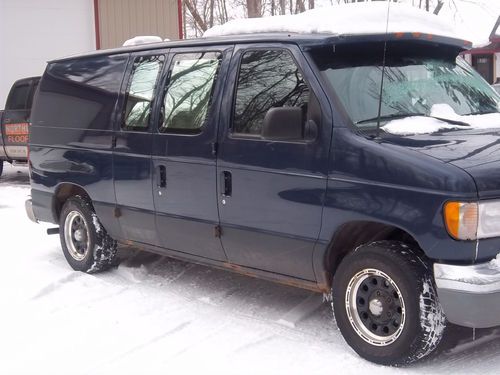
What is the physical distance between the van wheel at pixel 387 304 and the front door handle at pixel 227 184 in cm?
100

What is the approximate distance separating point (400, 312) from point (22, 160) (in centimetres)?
1089

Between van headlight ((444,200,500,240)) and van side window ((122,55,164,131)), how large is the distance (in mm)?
2720

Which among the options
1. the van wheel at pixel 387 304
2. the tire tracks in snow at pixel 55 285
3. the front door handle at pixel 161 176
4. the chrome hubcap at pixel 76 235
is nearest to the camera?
the van wheel at pixel 387 304

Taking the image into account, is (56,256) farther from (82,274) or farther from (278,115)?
(278,115)

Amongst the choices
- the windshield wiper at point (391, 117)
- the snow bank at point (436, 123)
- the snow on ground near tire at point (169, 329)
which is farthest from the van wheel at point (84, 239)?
the snow bank at point (436, 123)

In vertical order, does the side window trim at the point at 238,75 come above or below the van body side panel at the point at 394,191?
above

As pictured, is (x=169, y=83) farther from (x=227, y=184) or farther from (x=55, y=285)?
(x=55, y=285)

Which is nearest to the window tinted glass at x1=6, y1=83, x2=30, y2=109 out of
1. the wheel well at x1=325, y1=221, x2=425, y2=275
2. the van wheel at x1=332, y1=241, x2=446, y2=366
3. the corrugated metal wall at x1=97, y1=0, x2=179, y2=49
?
the corrugated metal wall at x1=97, y1=0, x2=179, y2=49

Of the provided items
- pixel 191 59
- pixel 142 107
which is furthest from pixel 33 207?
pixel 191 59

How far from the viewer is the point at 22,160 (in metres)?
13.4

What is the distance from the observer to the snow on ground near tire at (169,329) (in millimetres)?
4148

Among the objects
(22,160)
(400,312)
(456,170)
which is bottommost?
(22,160)

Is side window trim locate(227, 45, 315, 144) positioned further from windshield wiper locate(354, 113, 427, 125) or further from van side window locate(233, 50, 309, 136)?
windshield wiper locate(354, 113, 427, 125)

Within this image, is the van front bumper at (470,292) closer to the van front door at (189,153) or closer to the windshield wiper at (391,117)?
the windshield wiper at (391,117)
